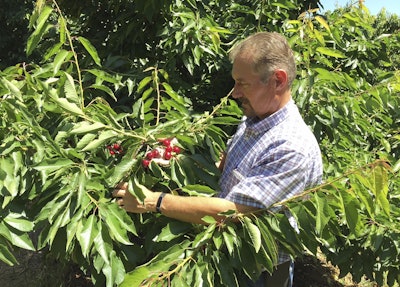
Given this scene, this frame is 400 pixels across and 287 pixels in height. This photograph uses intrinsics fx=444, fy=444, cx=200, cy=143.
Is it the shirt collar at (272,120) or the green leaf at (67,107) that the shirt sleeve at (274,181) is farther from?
the green leaf at (67,107)

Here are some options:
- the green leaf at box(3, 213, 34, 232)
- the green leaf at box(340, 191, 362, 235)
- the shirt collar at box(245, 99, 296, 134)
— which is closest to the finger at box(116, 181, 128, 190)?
the green leaf at box(3, 213, 34, 232)

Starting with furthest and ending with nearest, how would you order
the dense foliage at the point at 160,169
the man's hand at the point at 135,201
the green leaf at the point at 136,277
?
the man's hand at the point at 135,201 < the dense foliage at the point at 160,169 < the green leaf at the point at 136,277

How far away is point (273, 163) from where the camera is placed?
1.63 meters

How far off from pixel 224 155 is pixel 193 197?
49 centimetres

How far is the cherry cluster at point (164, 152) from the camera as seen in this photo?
1.73m

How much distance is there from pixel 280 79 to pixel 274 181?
0.43 m

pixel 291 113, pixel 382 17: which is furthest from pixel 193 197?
pixel 382 17

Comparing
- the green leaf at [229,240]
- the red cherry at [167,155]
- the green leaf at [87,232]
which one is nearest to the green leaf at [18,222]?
the green leaf at [87,232]

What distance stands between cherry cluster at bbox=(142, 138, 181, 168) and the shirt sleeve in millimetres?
309

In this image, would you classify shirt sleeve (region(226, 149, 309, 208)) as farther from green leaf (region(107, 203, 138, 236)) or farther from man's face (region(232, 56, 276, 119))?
green leaf (region(107, 203, 138, 236))

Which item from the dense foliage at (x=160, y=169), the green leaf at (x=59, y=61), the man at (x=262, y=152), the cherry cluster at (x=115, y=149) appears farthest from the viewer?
the green leaf at (x=59, y=61)

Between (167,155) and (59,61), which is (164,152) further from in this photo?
(59,61)

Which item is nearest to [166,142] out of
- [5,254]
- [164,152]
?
[164,152]

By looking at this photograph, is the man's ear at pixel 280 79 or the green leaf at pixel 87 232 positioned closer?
the green leaf at pixel 87 232
